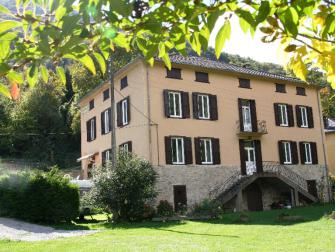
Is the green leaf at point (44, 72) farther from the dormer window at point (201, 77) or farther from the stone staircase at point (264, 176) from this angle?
the dormer window at point (201, 77)

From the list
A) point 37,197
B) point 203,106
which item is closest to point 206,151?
point 203,106

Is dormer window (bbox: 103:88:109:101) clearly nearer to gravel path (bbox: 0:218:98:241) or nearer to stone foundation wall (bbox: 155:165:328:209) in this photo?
stone foundation wall (bbox: 155:165:328:209)

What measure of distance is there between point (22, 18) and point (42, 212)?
66.0 ft

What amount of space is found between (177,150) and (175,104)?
8.14ft

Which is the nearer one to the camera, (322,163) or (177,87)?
(177,87)

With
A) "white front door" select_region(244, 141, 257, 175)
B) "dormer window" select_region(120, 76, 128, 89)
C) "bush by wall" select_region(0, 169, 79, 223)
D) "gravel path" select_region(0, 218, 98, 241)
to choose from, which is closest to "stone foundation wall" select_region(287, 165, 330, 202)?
"white front door" select_region(244, 141, 257, 175)

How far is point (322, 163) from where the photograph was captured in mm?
31281

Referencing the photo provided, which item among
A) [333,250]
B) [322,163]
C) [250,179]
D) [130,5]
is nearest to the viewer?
[130,5]

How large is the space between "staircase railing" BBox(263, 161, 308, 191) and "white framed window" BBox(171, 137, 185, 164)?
5.84 meters

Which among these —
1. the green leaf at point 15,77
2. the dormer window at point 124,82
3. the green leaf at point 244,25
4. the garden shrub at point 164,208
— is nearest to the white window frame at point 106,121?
the dormer window at point 124,82

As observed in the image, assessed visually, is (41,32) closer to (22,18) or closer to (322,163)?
(22,18)

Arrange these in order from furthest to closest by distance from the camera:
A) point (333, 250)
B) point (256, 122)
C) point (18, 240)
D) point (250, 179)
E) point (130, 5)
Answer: point (256, 122) → point (250, 179) → point (18, 240) → point (333, 250) → point (130, 5)

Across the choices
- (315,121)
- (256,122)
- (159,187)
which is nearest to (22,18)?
(159,187)

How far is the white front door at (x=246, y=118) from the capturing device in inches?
1094
